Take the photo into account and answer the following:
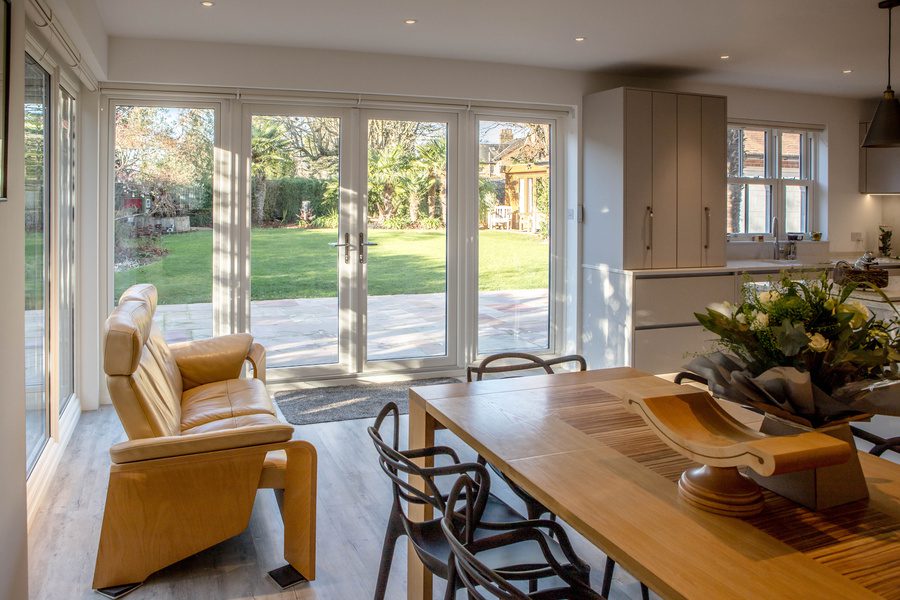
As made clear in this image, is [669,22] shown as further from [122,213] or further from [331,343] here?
[122,213]

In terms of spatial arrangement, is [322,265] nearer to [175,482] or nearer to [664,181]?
[664,181]

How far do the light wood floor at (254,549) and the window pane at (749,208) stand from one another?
4.27 meters

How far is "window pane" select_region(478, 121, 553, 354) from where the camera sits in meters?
6.23

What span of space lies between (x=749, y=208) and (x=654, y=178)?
180 centimetres

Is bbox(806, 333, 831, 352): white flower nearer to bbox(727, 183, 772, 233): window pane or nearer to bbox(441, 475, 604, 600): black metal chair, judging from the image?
bbox(441, 475, 604, 600): black metal chair

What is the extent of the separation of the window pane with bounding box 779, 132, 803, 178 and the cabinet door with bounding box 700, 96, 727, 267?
5.07 feet

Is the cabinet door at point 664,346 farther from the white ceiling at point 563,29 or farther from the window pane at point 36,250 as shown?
the window pane at point 36,250

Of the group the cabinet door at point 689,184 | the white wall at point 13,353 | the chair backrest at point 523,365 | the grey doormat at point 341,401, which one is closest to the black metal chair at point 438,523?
the chair backrest at point 523,365

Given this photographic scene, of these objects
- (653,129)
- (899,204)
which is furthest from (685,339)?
(899,204)

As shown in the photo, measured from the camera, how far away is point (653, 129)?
5.82m

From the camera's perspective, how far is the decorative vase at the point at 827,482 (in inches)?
58.1

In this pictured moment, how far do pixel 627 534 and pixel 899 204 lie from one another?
7.69 meters

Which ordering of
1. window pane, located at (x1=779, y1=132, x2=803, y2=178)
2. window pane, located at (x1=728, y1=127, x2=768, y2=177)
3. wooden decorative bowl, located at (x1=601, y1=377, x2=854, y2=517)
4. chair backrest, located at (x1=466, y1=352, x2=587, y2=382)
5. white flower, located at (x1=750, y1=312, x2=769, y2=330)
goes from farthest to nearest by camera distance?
window pane, located at (x1=779, y1=132, x2=803, y2=178)
window pane, located at (x1=728, y1=127, x2=768, y2=177)
chair backrest, located at (x1=466, y1=352, x2=587, y2=382)
white flower, located at (x1=750, y1=312, x2=769, y2=330)
wooden decorative bowl, located at (x1=601, y1=377, x2=854, y2=517)

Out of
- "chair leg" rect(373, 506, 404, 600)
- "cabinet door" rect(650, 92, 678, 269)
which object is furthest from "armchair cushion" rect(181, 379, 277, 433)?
"cabinet door" rect(650, 92, 678, 269)
